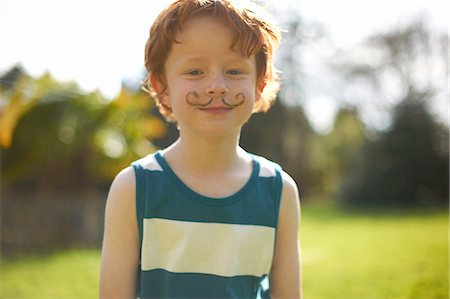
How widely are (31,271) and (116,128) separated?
10.5 feet

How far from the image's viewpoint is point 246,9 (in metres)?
1.91

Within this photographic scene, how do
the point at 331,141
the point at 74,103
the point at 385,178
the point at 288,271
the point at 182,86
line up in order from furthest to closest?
1. the point at 331,141
2. the point at 385,178
3. the point at 74,103
4. the point at 288,271
5. the point at 182,86

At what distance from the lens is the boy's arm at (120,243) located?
182 cm

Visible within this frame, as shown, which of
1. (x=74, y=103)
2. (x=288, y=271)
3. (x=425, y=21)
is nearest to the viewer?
(x=288, y=271)

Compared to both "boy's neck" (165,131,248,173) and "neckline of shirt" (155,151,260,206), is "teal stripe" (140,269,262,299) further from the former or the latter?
"boy's neck" (165,131,248,173)

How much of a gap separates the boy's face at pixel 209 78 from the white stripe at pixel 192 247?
0.38 metres

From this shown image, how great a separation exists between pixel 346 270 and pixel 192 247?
455 cm

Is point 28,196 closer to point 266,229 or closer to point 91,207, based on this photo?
point 91,207

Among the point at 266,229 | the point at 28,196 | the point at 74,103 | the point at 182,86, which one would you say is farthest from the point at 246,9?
the point at 28,196

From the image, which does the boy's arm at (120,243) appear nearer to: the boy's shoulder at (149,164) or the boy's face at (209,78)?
the boy's shoulder at (149,164)

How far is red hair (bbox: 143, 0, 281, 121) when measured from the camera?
182 cm

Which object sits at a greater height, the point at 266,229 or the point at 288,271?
the point at 266,229

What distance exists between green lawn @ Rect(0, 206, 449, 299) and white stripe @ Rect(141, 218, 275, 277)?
2.89 m

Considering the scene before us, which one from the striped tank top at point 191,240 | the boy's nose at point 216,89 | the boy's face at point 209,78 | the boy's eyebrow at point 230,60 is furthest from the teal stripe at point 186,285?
the boy's eyebrow at point 230,60
